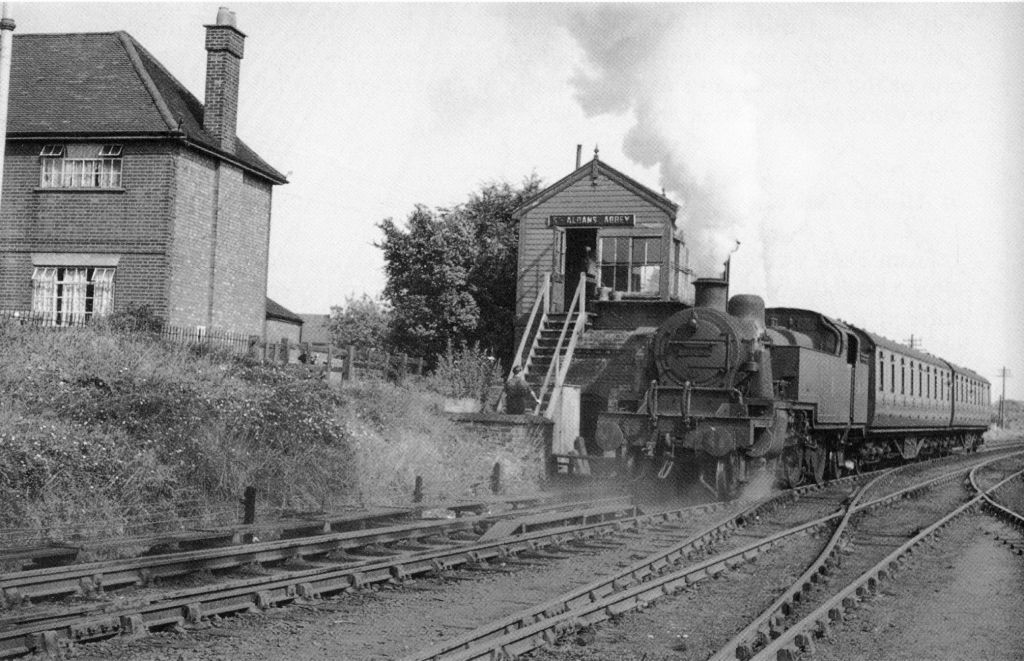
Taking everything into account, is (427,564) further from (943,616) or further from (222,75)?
(222,75)

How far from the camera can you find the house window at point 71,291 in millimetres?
21812

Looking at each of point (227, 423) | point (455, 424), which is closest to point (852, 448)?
point (455, 424)

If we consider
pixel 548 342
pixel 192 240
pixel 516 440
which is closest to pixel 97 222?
pixel 192 240

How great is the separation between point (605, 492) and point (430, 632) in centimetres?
1034

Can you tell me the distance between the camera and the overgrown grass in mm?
10680

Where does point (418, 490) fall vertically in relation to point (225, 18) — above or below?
below

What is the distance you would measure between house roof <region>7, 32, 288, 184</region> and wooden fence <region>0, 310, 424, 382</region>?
413 cm

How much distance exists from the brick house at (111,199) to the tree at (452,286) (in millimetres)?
6944

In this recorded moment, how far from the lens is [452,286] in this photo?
28.8 metres

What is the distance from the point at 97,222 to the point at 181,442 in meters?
11.6

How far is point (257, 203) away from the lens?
994 inches

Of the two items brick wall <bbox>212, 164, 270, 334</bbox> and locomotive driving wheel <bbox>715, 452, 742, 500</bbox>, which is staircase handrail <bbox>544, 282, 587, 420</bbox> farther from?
brick wall <bbox>212, 164, 270, 334</bbox>

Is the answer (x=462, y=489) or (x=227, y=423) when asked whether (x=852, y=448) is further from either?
(x=227, y=423)

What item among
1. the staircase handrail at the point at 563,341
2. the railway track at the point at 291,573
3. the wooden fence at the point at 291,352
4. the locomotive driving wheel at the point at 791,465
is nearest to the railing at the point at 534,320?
the staircase handrail at the point at 563,341
